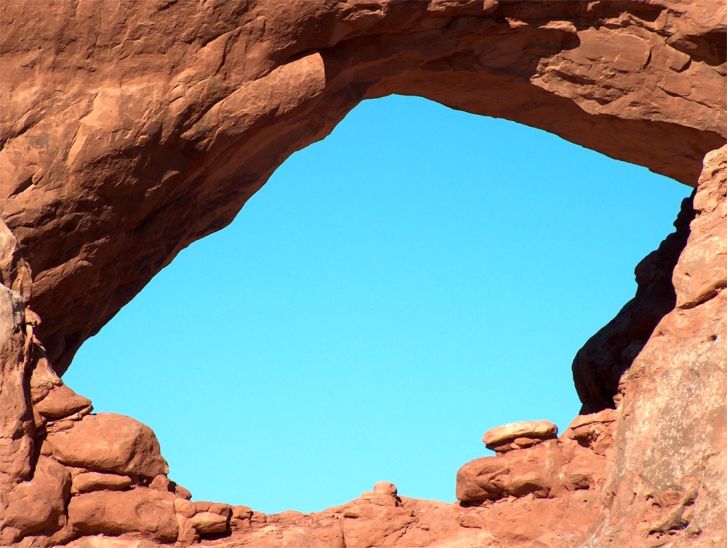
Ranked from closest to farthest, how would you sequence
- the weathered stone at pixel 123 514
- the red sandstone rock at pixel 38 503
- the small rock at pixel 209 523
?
1. the red sandstone rock at pixel 38 503
2. the weathered stone at pixel 123 514
3. the small rock at pixel 209 523

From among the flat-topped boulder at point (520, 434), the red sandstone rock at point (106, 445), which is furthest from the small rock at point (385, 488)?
the red sandstone rock at point (106, 445)

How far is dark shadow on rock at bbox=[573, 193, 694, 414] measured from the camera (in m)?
15.4

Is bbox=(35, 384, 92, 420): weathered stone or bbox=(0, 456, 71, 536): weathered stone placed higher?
bbox=(35, 384, 92, 420): weathered stone

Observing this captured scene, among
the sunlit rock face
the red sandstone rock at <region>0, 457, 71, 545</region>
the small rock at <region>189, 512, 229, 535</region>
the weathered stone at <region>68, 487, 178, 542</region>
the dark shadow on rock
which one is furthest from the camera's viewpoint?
the dark shadow on rock

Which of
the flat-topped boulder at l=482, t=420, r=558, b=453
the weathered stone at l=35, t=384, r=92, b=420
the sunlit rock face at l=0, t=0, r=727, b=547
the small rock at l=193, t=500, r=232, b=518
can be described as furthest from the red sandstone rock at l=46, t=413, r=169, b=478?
the flat-topped boulder at l=482, t=420, r=558, b=453

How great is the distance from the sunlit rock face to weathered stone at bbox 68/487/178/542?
0.7 inches

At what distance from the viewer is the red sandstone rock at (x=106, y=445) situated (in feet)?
35.3

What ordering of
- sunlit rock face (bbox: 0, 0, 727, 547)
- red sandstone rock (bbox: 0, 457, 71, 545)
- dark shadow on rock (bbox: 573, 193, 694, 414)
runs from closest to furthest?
red sandstone rock (bbox: 0, 457, 71, 545)
sunlit rock face (bbox: 0, 0, 727, 547)
dark shadow on rock (bbox: 573, 193, 694, 414)

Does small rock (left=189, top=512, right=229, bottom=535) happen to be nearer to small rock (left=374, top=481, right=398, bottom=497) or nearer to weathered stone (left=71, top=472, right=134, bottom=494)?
weathered stone (left=71, top=472, right=134, bottom=494)

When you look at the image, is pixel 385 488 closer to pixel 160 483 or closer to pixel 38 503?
pixel 160 483

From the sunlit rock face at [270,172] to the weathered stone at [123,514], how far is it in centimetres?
2

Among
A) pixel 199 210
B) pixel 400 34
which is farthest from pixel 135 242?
pixel 400 34

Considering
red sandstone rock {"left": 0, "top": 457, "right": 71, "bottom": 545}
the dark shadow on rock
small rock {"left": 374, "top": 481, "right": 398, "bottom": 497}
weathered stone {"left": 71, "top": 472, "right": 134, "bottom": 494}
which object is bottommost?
red sandstone rock {"left": 0, "top": 457, "right": 71, "bottom": 545}

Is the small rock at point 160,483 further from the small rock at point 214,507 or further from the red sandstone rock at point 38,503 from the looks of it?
the red sandstone rock at point 38,503
